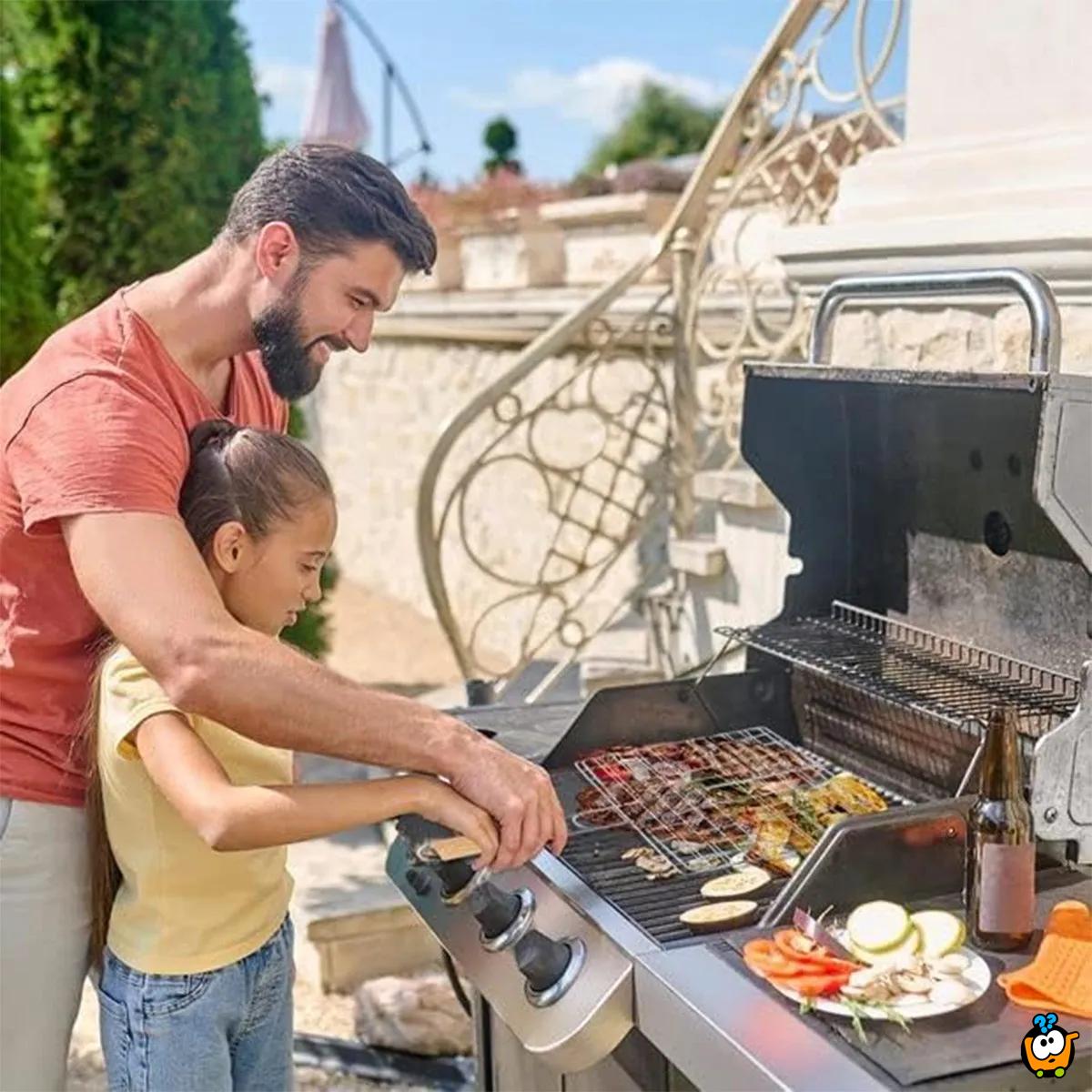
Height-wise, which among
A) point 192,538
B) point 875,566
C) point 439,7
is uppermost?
point 439,7

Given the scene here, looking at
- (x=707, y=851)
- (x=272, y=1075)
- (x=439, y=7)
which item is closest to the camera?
(x=707, y=851)

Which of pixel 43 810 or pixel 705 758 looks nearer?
pixel 43 810

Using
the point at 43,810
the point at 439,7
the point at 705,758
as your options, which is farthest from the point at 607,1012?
the point at 439,7

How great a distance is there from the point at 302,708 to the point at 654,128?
2648 centimetres

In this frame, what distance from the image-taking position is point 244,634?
1.62m

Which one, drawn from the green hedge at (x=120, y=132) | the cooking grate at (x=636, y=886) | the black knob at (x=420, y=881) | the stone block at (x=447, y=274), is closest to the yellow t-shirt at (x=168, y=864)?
the black knob at (x=420, y=881)

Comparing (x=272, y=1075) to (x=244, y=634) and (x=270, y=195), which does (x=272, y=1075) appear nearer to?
(x=244, y=634)

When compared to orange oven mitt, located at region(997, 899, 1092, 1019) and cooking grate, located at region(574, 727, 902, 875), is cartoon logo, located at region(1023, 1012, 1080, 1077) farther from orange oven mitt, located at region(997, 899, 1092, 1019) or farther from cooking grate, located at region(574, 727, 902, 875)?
cooking grate, located at region(574, 727, 902, 875)

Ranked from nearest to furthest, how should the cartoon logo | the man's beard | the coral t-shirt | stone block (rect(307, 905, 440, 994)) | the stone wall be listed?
the cartoon logo, the coral t-shirt, the man's beard, stone block (rect(307, 905, 440, 994)), the stone wall

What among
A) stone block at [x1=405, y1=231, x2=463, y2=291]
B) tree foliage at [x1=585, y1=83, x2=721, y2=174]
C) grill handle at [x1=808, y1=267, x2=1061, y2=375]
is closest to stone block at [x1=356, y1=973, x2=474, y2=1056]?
grill handle at [x1=808, y1=267, x2=1061, y2=375]

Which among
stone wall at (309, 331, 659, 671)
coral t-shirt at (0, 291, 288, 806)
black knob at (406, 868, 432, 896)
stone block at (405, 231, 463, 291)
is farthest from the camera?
stone block at (405, 231, 463, 291)

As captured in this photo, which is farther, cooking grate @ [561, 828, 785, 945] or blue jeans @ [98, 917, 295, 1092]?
blue jeans @ [98, 917, 295, 1092]

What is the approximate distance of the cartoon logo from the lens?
4.40 ft

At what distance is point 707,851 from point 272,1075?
77 centimetres
